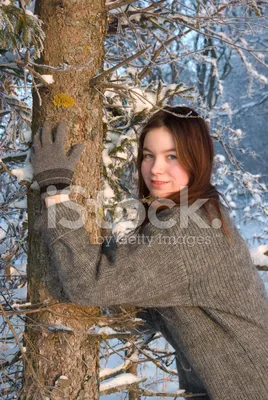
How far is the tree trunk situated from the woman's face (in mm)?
272

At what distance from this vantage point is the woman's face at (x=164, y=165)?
2.10 meters

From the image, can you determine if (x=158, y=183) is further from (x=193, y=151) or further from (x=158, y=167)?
(x=193, y=151)

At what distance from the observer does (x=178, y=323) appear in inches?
78.7

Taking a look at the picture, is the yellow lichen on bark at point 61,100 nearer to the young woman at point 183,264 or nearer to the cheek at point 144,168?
the young woman at point 183,264

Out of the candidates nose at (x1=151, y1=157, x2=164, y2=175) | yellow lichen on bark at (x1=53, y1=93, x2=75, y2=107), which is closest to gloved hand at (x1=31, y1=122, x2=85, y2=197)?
yellow lichen on bark at (x1=53, y1=93, x2=75, y2=107)

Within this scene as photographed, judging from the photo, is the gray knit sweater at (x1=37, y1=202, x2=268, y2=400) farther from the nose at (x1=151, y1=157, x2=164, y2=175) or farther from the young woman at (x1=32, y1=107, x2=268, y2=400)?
the nose at (x1=151, y1=157, x2=164, y2=175)

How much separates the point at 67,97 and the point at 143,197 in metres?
0.71

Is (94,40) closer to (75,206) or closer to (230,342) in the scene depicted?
(75,206)

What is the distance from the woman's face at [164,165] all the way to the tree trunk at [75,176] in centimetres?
27

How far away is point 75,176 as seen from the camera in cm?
200

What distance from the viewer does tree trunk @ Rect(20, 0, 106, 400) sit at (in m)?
1.97

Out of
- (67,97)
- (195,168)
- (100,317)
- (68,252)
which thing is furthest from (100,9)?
(100,317)

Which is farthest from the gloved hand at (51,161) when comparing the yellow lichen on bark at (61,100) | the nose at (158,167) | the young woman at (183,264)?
the nose at (158,167)

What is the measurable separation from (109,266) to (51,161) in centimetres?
48
